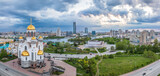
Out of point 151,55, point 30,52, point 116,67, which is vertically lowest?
point 116,67

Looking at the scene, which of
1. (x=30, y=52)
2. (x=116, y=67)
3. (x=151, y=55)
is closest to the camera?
(x=30, y=52)

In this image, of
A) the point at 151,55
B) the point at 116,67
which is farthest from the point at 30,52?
the point at 151,55

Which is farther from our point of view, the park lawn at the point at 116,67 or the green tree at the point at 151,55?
the green tree at the point at 151,55

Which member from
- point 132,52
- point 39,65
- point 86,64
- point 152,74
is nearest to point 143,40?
point 132,52

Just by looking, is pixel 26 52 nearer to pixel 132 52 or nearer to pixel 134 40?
pixel 132 52

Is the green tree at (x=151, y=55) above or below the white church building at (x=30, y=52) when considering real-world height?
below

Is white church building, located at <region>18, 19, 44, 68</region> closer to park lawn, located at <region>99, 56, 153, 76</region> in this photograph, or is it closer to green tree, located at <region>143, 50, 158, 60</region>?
park lawn, located at <region>99, 56, 153, 76</region>

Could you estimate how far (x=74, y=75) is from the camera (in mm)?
17656

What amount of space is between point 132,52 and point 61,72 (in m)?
24.3

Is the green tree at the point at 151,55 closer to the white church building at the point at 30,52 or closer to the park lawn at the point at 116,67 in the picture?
the park lawn at the point at 116,67

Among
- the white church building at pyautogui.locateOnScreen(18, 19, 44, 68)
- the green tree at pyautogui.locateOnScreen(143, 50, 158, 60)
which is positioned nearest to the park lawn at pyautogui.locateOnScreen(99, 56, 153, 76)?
the green tree at pyautogui.locateOnScreen(143, 50, 158, 60)

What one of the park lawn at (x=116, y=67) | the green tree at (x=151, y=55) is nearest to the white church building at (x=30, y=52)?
the park lawn at (x=116, y=67)

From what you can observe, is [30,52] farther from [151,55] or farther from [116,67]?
[151,55]

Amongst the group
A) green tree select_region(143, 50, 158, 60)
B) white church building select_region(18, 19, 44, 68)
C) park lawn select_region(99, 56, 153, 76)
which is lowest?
park lawn select_region(99, 56, 153, 76)
